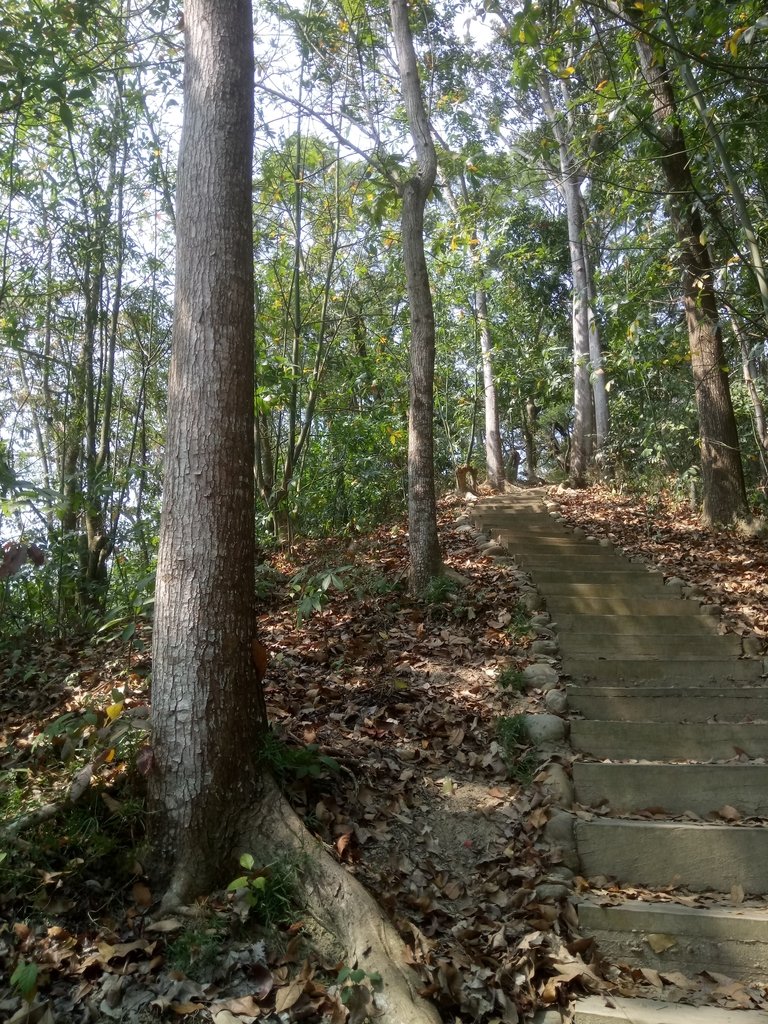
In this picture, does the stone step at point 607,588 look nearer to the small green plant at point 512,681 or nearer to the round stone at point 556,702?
the small green plant at point 512,681

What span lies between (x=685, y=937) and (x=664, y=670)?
8.60 ft

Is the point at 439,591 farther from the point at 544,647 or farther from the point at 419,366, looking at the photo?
the point at 419,366

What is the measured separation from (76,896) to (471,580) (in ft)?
15.7

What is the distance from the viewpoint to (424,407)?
703cm

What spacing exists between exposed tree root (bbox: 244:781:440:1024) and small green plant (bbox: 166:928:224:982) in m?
0.39

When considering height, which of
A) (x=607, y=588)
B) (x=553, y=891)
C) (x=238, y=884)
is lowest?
(x=553, y=891)

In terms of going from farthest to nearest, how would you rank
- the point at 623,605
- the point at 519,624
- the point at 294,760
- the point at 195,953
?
1. the point at 623,605
2. the point at 519,624
3. the point at 294,760
4. the point at 195,953

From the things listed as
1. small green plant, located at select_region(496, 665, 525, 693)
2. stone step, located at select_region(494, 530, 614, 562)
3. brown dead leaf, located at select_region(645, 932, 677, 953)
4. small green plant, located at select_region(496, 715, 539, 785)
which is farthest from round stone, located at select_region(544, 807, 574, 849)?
stone step, located at select_region(494, 530, 614, 562)

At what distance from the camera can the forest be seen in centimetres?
326

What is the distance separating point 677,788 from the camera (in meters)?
4.20

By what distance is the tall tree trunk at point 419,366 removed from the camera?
695 cm

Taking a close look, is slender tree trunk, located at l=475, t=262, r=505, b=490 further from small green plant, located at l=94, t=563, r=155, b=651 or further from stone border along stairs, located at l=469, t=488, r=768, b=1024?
small green plant, located at l=94, t=563, r=155, b=651

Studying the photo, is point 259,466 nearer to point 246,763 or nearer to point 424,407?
point 424,407

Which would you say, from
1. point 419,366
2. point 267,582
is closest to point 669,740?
point 419,366
